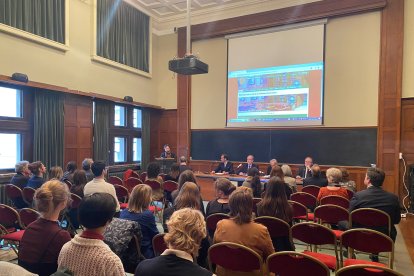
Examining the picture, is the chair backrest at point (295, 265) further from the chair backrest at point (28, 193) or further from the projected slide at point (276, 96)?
the projected slide at point (276, 96)

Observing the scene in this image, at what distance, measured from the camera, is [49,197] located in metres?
1.96

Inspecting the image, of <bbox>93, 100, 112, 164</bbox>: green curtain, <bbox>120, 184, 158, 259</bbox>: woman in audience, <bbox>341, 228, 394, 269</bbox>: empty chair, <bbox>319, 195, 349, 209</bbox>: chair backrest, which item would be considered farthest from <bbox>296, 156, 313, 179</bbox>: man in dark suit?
<bbox>93, 100, 112, 164</bbox>: green curtain

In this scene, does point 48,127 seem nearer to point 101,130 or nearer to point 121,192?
point 101,130

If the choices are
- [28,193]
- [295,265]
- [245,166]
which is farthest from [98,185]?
[245,166]

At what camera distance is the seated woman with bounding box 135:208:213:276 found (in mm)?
1464

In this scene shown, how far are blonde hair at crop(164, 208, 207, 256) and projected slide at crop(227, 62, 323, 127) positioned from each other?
23.5 feet

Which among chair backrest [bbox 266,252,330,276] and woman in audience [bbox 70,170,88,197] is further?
woman in audience [bbox 70,170,88,197]

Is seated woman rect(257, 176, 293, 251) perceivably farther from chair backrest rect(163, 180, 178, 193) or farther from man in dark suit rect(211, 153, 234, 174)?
man in dark suit rect(211, 153, 234, 174)

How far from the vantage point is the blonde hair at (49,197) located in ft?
6.33

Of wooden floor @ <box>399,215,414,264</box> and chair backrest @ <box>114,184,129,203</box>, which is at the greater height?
chair backrest @ <box>114,184,129,203</box>

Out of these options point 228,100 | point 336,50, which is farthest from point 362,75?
point 228,100

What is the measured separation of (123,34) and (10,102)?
4.05m

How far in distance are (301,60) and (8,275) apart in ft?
27.2

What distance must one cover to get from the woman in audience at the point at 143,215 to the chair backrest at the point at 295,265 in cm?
116
